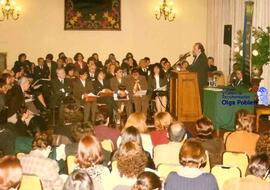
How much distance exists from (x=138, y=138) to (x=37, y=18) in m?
10.8

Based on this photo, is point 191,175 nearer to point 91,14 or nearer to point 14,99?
point 14,99

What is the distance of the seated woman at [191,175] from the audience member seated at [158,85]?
7.40 meters

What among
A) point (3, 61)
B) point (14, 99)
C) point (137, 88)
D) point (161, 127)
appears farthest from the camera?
point (3, 61)

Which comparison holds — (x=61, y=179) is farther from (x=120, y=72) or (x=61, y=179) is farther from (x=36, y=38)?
(x=36, y=38)

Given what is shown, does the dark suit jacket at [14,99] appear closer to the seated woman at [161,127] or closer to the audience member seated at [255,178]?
the seated woman at [161,127]

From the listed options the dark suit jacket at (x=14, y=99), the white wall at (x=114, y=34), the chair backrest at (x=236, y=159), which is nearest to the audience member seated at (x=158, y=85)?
the dark suit jacket at (x=14, y=99)

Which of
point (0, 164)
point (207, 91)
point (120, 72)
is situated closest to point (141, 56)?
point (120, 72)

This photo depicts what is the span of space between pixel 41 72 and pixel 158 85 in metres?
3.59

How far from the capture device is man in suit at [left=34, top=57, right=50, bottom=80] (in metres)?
13.8

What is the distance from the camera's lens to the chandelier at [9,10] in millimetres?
15008

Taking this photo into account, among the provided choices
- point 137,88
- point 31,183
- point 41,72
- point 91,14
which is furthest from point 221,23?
point 31,183

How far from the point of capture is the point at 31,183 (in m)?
4.24

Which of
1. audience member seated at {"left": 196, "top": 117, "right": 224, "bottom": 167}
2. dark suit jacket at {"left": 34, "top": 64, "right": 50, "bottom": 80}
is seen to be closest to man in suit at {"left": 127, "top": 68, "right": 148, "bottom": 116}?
dark suit jacket at {"left": 34, "top": 64, "right": 50, "bottom": 80}

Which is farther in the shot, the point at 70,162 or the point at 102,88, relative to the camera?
the point at 102,88
